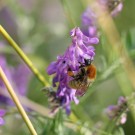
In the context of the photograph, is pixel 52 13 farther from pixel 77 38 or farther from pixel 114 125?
pixel 77 38

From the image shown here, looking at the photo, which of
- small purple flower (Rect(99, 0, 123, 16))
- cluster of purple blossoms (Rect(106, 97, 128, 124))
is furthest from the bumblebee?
small purple flower (Rect(99, 0, 123, 16))

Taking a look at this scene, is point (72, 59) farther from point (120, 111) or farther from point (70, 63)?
point (120, 111)

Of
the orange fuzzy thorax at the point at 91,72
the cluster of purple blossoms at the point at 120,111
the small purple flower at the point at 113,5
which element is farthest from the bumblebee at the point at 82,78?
the small purple flower at the point at 113,5

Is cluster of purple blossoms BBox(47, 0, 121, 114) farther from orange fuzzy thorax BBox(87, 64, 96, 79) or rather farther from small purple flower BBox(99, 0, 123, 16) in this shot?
small purple flower BBox(99, 0, 123, 16)

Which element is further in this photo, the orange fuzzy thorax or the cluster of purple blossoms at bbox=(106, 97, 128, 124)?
the cluster of purple blossoms at bbox=(106, 97, 128, 124)

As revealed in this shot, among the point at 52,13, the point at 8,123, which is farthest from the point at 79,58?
the point at 52,13

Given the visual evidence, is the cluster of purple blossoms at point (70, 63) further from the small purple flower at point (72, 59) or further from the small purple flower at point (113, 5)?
the small purple flower at point (113, 5)

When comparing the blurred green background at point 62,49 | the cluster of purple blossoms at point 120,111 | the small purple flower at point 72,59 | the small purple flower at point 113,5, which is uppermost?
the small purple flower at point 72,59
